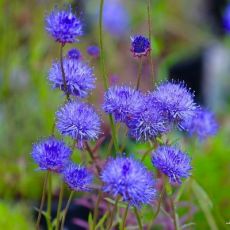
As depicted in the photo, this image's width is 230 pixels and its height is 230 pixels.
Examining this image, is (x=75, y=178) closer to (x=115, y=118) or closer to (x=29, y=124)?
(x=115, y=118)

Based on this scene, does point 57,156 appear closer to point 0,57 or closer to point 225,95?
point 0,57

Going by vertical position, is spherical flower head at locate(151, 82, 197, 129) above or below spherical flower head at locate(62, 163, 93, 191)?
above

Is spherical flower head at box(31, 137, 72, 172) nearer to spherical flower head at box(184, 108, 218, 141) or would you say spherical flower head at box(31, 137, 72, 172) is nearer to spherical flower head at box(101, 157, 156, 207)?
spherical flower head at box(101, 157, 156, 207)

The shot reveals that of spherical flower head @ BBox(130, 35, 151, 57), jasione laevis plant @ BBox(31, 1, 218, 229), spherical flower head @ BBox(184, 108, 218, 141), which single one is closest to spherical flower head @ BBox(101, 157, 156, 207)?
jasione laevis plant @ BBox(31, 1, 218, 229)

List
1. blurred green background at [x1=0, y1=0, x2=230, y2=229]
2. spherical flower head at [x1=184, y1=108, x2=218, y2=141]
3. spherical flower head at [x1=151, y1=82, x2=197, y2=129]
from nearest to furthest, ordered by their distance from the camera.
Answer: spherical flower head at [x1=151, y1=82, x2=197, y2=129] → spherical flower head at [x1=184, y1=108, x2=218, y2=141] → blurred green background at [x1=0, y1=0, x2=230, y2=229]

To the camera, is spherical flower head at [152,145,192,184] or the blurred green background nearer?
spherical flower head at [152,145,192,184]

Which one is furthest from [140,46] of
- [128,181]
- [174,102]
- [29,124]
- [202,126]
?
[29,124]
